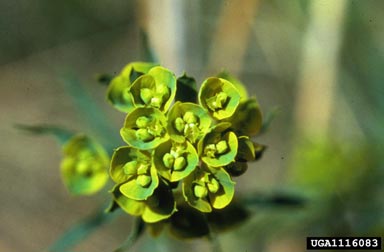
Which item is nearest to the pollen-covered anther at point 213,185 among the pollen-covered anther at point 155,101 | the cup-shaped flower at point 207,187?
the cup-shaped flower at point 207,187

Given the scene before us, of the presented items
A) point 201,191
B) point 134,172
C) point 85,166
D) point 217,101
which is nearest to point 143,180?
point 134,172

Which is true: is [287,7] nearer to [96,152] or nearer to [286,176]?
[286,176]

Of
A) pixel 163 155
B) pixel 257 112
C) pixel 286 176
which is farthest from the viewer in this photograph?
pixel 286 176

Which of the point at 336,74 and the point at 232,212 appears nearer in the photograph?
the point at 232,212

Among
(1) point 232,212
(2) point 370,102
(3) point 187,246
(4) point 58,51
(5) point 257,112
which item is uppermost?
A: (4) point 58,51

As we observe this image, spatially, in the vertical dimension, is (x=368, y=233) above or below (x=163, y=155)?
below

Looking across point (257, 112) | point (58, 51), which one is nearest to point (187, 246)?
point (257, 112)

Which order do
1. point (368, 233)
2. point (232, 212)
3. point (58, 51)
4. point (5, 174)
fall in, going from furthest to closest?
point (58, 51), point (5, 174), point (368, 233), point (232, 212)
